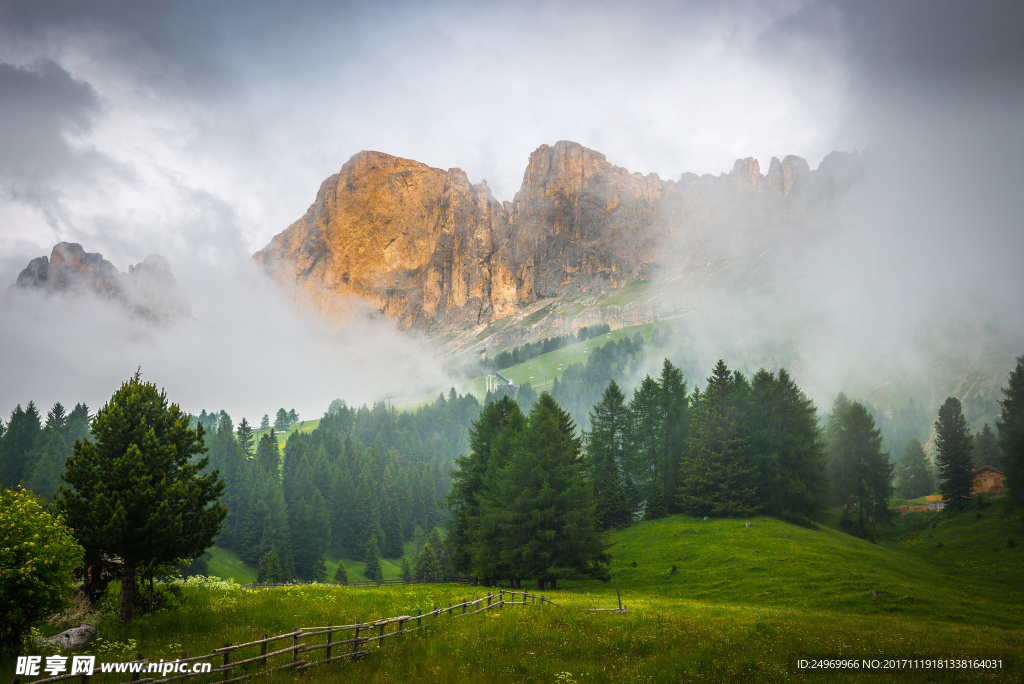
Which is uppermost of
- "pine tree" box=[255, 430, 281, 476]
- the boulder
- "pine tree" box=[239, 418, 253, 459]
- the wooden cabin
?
"pine tree" box=[239, 418, 253, 459]

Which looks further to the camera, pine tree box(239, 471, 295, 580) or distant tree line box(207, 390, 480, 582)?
distant tree line box(207, 390, 480, 582)

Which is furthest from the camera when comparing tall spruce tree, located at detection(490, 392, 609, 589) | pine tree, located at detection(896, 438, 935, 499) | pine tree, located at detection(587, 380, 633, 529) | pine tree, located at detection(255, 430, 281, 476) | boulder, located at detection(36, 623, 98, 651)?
pine tree, located at detection(896, 438, 935, 499)

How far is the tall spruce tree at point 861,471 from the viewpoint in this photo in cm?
6366

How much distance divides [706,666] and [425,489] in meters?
90.6

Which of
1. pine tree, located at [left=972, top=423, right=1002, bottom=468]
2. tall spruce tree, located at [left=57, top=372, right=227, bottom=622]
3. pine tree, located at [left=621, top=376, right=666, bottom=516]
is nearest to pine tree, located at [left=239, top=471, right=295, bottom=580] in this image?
pine tree, located at [left=621, top=376, right=666, bottom=516]

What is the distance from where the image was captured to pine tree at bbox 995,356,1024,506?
5278 cm

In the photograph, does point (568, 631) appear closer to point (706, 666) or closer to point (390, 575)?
point (706, 666)

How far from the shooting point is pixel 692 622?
23562mm

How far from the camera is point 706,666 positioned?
59.6ft

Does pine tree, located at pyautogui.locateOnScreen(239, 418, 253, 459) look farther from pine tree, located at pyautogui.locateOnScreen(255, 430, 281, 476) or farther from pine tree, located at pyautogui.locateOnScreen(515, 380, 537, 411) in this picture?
pine tree, located at pyautogui.locateOnScreen(515, 380, 537, 411)

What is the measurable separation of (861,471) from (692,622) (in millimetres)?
54343

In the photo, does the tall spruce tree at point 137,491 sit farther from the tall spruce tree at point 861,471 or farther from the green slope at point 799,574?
the tall spruce tree at point 861,471

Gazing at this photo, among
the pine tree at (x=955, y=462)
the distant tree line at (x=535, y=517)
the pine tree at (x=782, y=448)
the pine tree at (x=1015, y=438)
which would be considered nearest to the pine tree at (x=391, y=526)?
the distant tree line at (x=535, y=517)

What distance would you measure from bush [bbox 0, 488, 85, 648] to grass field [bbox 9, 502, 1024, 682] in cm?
202
